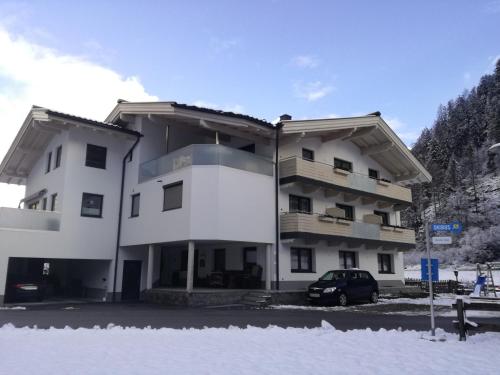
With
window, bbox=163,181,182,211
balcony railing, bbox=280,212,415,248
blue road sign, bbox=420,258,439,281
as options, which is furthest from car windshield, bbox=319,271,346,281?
blue road sign, bbox=420,258,439,281

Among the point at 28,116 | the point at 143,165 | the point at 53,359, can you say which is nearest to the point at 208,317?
the point at 53,359

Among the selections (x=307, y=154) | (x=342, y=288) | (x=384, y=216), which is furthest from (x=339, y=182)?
(x=384, y=216)

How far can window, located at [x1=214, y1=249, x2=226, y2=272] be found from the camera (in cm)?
2403

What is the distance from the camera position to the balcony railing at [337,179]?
71.9 feet

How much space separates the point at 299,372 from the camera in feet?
20.9

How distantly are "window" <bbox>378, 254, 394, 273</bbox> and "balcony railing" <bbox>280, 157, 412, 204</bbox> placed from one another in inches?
143

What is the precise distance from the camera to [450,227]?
973 cm

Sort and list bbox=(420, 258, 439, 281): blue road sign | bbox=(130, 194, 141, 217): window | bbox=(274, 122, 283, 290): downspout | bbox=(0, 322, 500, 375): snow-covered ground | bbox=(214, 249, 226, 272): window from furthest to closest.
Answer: bbox=(214, 249, 226, 272): window < bbox=(130, 194, 141, 217): window < bbox=(274, 122, 283, 290): downspout < bbox=(420, 258, 439, 281): blue road sign < bbox=(0, 322, 500, 375): snow-covered ground

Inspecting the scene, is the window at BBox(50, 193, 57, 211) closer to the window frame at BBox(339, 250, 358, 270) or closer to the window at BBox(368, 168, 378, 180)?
the window frame at BBox(339, 250, 358, 270)

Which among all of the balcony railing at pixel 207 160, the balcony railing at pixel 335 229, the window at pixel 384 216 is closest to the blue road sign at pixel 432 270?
the balcony railing at pixel 335 229

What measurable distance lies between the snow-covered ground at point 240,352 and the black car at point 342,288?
9023 millimetres

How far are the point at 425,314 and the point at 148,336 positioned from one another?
34.1 feet

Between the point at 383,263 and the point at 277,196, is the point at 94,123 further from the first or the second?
the point at 383,263

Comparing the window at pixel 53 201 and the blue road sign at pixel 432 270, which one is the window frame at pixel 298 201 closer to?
the blue road sign at pixel 432 270
